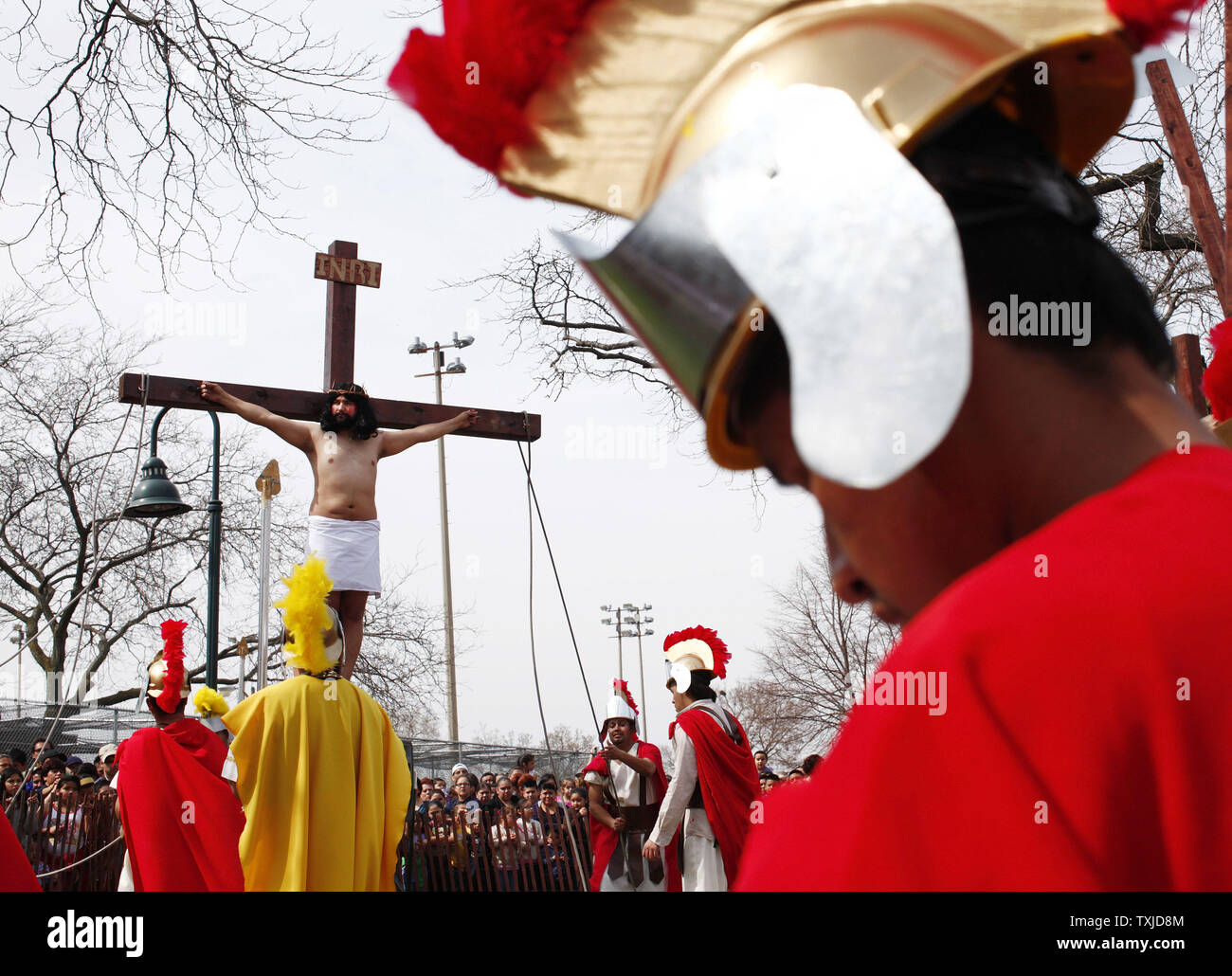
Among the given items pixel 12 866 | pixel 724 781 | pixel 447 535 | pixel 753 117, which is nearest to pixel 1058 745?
pixel 753 117

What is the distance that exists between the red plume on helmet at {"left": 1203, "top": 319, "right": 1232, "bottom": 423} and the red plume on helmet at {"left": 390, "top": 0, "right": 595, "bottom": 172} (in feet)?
9.04

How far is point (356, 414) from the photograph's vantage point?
716cm

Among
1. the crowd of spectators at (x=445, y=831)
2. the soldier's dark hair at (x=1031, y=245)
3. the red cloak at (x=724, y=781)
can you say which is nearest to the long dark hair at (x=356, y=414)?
the red cloak at (x=724, y=781)

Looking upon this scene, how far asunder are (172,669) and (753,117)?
298 inches

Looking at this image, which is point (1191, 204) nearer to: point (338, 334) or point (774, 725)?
point (338, 334)

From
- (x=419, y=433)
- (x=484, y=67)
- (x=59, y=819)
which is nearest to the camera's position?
(x=484, y=67)

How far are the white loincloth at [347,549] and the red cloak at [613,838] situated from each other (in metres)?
2.71

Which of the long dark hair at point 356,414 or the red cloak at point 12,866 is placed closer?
the red cloak at point 12,866

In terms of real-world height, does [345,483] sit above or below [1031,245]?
above

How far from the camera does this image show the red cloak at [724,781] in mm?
7941

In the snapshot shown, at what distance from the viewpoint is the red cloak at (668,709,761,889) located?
7941 mm

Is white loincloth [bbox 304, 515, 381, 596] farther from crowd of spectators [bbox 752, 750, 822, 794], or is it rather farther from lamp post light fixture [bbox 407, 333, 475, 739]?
lamp post light fixture [bbox 407, 333, 475, 739]

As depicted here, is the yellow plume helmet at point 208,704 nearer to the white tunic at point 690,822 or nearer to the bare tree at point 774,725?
the white tunic at point 690,822
